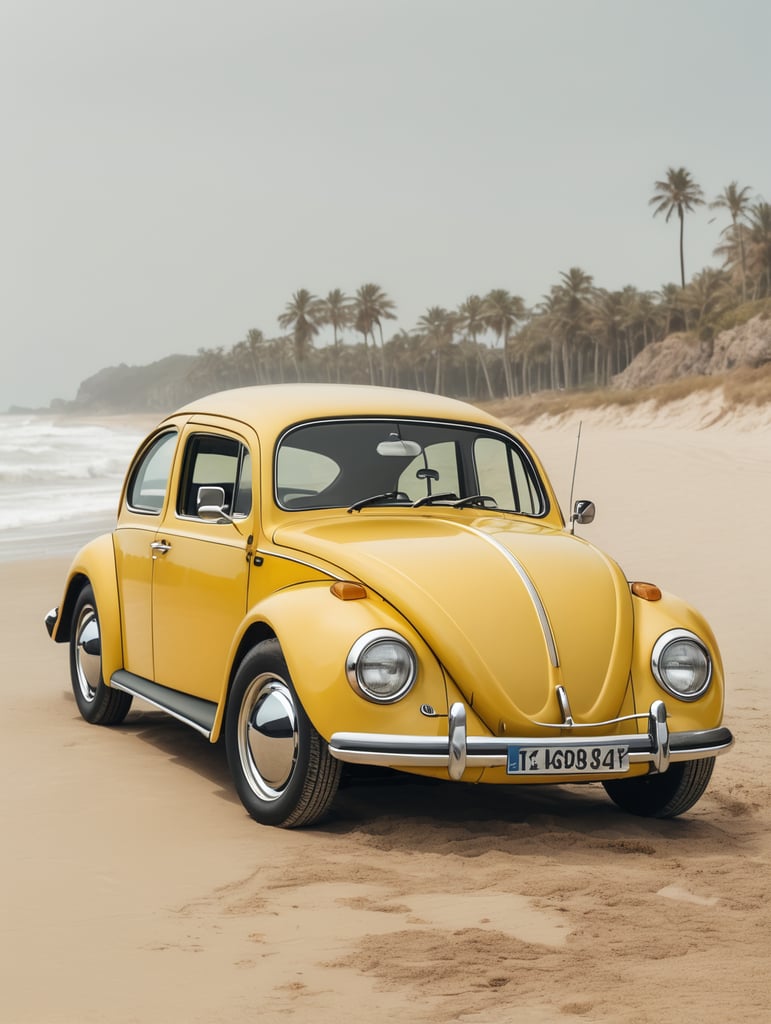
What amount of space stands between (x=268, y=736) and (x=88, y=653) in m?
2.74

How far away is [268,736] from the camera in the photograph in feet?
18.9

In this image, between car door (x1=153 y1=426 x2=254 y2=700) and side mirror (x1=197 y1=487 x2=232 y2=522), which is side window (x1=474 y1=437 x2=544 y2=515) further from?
side mirror (x1=197 y1=487 x2=232 y2=522)

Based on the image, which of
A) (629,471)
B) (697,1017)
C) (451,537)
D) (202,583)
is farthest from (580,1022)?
(629,471)

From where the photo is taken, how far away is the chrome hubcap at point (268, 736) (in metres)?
5.65

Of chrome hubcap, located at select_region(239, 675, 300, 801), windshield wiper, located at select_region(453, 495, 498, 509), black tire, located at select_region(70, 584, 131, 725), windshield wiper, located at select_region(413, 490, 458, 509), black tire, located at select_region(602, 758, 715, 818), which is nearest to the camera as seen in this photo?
chrome hubcap, located at select_region(239, 675, 300, 801)

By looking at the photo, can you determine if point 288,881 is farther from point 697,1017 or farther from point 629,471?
point 629,471

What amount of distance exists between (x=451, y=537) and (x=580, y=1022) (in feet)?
9.09

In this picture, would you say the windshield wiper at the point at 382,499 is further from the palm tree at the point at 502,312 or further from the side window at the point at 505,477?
the palm tree at the point at 502,312

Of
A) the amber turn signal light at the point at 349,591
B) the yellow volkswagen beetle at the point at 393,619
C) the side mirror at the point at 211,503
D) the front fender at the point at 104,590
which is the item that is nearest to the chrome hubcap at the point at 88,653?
the front fender at the point at 104,590

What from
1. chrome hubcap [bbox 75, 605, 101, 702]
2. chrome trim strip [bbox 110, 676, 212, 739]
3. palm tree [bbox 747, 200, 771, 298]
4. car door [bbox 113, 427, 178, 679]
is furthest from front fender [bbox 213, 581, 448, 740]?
palm tree [bbox 747, 200, 771, 298]

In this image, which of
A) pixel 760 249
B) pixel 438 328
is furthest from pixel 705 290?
pixel 438 328

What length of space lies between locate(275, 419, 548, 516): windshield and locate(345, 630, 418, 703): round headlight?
4.30 feet

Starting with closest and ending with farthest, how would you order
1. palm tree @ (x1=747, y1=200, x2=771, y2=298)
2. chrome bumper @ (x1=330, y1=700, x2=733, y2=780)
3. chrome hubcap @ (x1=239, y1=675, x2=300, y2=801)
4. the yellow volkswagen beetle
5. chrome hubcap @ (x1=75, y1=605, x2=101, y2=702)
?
chrome bumper @ (x1=330, y1=700, x2=733, y2=780) < the yellow volkswagen beetle < chrome hubcap @ (x1=239, y1=675, x2=300, y2=801) < chrome hubcap @ (x1=75, y1=605, x2=101, y2=702) < palm tree @ (x1=747, y1=200, x2=771, y2=298)

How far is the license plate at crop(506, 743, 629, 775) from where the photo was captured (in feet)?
17.3
